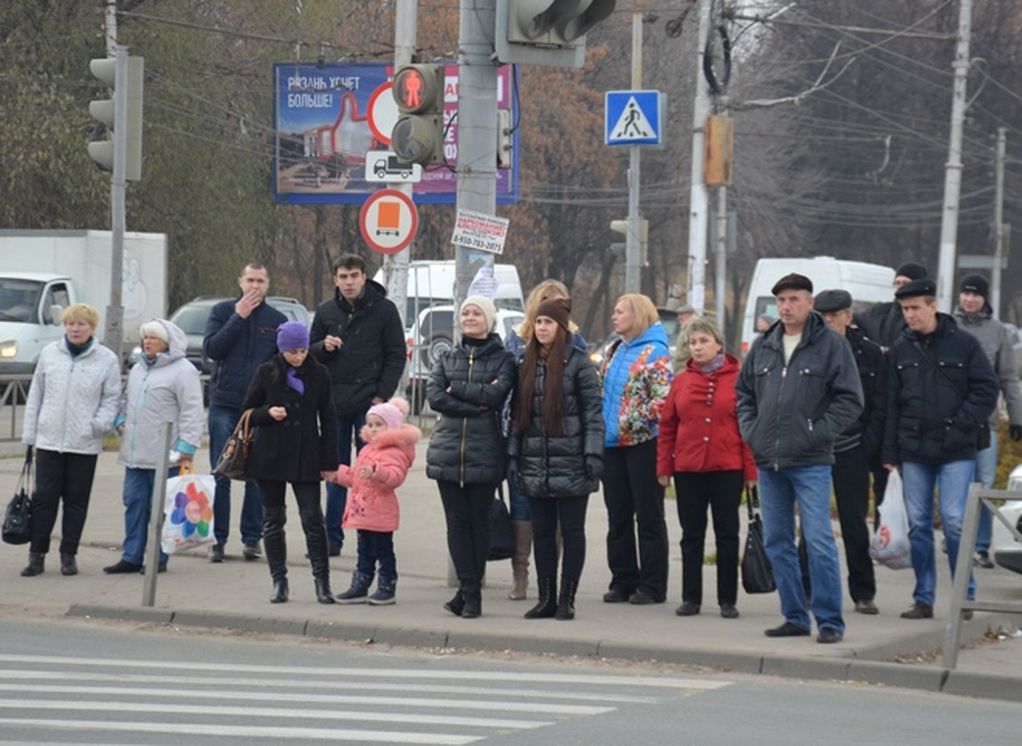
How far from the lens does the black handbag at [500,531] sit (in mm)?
11602

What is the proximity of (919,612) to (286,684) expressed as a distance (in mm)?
4006

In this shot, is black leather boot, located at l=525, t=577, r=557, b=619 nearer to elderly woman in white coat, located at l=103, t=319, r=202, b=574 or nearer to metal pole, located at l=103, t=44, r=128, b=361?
elderly woman in white coat, located at l=103, t=319, r=202, b=574

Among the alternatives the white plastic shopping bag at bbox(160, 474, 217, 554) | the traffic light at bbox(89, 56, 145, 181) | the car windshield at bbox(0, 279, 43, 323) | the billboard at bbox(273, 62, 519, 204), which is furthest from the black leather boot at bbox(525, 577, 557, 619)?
the billboard at bbox(273, 62, 519, 204)

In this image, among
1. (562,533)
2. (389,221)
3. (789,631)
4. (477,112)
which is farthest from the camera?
(389,221)

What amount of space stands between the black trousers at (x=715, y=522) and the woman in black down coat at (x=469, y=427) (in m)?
1.08

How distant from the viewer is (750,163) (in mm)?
67062

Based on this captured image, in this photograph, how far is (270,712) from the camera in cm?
855

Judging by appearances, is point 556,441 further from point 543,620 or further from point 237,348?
point 237,348

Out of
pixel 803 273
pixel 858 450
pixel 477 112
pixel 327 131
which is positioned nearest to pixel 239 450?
pixel 477 112

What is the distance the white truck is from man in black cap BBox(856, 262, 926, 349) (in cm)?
1987

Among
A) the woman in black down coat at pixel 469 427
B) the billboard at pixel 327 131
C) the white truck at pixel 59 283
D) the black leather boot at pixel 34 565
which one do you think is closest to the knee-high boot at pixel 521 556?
the woman in black down coat at pixel 469 427

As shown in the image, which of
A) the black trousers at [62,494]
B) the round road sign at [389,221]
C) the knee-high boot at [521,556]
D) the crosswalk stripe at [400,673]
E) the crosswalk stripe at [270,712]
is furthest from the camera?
the round road sign at [389,221]

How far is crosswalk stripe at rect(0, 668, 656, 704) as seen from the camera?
9156 mm

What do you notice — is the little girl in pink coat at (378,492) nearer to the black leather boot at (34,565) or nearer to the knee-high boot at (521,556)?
the knee-high boot at (521,556)
